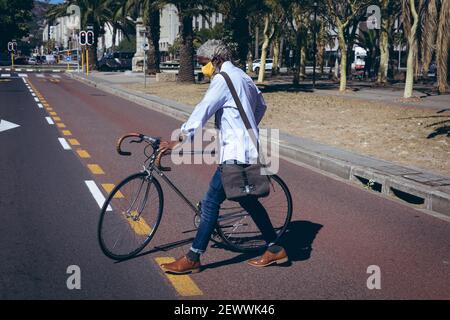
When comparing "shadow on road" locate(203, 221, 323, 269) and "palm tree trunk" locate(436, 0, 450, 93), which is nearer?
"shadow on road" locate(203, 221, 323, 269)

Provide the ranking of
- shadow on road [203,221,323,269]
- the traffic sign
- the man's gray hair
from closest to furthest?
the man's gray hair → shadow on road [203,221,323,269] → the traffic sign

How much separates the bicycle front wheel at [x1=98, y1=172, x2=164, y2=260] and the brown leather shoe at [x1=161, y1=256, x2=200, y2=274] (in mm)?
545

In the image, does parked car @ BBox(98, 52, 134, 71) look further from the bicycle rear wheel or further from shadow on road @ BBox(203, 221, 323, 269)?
the bicycle rear wheel

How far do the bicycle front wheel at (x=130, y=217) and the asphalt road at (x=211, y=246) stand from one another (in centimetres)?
13

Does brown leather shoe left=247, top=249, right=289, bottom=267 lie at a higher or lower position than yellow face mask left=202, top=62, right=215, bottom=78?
lower

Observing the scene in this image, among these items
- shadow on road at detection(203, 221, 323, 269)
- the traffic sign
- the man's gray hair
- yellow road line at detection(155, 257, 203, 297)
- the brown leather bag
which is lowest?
shadow on road at detection(203, 221, 323, 269)

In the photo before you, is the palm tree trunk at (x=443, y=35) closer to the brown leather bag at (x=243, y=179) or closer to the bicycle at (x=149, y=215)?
the bicycle at (x=149, y=215)

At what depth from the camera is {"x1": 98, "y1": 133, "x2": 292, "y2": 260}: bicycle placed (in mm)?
5176

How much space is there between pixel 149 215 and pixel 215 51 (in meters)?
1.61

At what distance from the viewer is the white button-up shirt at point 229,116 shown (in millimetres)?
4672

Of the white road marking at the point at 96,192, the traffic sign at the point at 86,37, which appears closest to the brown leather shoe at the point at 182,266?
the white road marking at the point at 96,192

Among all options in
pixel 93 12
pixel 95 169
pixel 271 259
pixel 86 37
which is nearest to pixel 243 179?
pixel 271 259

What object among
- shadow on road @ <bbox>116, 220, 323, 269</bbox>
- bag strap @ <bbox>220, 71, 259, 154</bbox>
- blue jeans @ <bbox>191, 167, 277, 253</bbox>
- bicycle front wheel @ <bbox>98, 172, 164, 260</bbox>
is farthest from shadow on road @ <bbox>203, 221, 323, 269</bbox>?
bag strap @ <bbox>220, 71, 259, 154</bbox>

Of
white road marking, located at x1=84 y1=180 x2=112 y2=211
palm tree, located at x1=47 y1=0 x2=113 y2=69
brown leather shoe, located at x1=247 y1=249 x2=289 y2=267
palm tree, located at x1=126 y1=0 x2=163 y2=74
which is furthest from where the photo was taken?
palm tree, located at x1=47 y1=0 x2=113 y2=69
